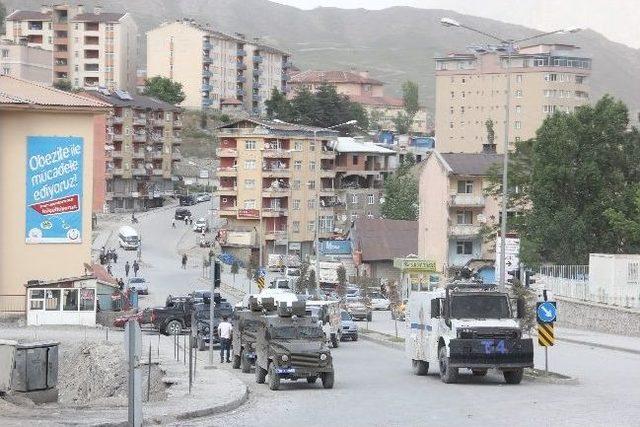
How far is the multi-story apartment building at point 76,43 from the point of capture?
638ft

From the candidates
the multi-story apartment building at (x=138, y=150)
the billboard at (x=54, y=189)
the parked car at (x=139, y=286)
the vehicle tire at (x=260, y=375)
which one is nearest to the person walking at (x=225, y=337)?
the vehicle tire at (x=260, y=375)

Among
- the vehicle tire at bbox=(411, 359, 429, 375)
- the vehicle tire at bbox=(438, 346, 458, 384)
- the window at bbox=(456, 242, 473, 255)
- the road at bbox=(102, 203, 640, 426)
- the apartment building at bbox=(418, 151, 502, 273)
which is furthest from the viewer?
the window at bbox=(456, 242, 473, 255)

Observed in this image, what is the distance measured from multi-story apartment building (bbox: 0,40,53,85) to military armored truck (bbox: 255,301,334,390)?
13645 centimetres

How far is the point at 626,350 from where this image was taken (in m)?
45.3

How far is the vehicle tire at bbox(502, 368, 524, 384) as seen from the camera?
3266cm

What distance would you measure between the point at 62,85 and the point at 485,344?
15660cm

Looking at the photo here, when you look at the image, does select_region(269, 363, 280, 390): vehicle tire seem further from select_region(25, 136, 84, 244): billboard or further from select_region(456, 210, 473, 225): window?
select_region(456, 210, 473, 225): window

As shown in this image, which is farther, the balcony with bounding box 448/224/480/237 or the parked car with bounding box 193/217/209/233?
the parked car with bounding box 193/217/209/233

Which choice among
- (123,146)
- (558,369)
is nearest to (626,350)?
(558,369)

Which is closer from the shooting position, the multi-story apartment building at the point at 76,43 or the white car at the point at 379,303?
the white car at the point at 379,303

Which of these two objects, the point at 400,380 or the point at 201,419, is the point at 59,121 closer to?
the point at 400,380

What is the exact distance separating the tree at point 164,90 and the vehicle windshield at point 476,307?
16176 cm

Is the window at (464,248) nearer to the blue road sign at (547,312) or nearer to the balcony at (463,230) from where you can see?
the balcony at (463,230)

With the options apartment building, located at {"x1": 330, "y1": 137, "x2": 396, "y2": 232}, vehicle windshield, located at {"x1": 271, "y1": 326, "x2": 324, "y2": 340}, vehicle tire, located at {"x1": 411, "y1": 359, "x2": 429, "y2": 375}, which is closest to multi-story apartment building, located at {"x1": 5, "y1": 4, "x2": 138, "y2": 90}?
apartment building, located at {"x1": 330, "y1": 137, "x2": 396, "y2": 232}
